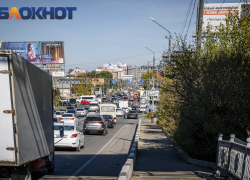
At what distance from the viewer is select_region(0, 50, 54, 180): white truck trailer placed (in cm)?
566

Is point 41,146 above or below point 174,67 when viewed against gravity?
below

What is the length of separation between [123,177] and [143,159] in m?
5.98

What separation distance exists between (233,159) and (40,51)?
56178 mm

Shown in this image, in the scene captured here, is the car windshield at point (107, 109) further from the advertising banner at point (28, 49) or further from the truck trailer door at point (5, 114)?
the truck trailer door at point (5, 114)

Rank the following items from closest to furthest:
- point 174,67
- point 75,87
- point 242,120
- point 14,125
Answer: point 14,125 → point 242,120 → point 174,67 → point 75,87

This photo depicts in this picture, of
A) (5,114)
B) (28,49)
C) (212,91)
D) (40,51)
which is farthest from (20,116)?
(28,49)

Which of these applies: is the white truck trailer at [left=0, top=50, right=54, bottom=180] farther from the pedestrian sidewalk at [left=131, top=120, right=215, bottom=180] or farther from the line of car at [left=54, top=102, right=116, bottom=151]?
the pedestrian sidewalk at [left=131, top=120, right=215, bottom=180]

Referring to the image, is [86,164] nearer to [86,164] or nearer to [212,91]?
[86,164]

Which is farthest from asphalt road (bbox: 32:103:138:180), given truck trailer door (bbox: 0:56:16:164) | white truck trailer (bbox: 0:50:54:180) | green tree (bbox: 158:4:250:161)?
truck trailer door (bbox: 0:56:16:164)

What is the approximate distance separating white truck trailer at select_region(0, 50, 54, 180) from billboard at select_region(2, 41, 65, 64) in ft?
176

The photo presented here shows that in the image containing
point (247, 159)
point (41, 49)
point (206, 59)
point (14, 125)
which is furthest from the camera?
point (41, 49)

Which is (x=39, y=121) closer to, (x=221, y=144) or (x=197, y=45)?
(x=221, y=144)

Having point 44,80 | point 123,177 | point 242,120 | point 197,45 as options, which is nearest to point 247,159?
point 123,177

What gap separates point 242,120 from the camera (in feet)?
33.4
